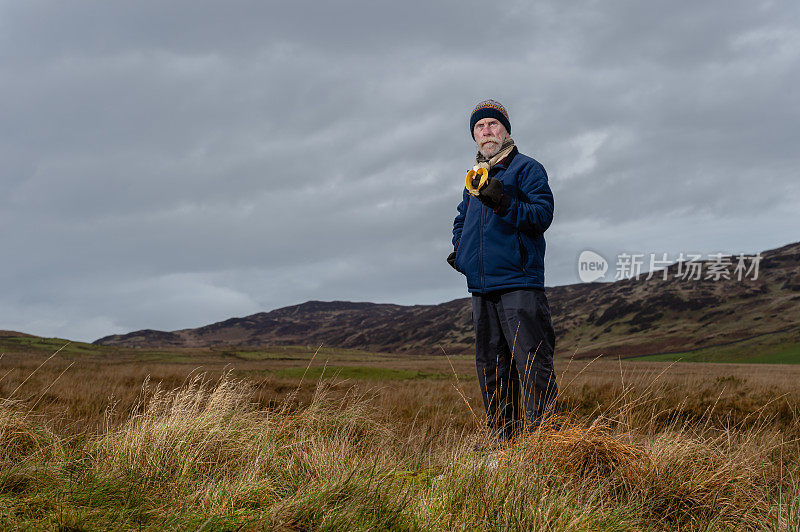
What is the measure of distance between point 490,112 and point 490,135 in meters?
0.22

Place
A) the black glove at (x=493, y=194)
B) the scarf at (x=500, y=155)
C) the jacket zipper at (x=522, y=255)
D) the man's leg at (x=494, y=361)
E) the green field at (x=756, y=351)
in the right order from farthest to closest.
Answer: the green field at (x=756, y=351), the scarf at (x=500, y=155), the man's leg at (x=494, y=361), the jacket zipper at (x=522, y=255), the black glove at (x=493, y=194)

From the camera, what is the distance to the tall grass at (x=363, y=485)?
2.25 metres

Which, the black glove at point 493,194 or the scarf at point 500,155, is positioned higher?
the scarf at point 500,155

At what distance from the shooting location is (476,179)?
13.8ft

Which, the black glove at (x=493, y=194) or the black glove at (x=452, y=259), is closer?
the black glove at (x=493, y=194)

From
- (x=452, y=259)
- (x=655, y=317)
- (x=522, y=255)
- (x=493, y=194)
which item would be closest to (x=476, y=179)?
(x=493, y=194)

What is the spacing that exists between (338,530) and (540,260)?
114 inches

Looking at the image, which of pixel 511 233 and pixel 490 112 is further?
pixel 490 112

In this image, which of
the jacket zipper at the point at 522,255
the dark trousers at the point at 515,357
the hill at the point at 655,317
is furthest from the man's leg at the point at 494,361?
the hill at the point at 655,317

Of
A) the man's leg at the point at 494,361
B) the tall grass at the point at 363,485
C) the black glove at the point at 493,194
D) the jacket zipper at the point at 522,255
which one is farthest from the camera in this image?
the man's leg at the point at 494,361

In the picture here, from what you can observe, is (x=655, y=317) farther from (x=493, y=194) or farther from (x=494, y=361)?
(x=493, y=194)

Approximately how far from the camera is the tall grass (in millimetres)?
2248

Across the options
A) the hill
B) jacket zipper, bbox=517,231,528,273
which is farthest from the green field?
jacket zipper, bbox=517,231,528,273

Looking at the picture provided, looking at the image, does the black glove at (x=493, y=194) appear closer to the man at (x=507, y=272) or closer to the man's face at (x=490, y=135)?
the man at (x=507, y=272)
